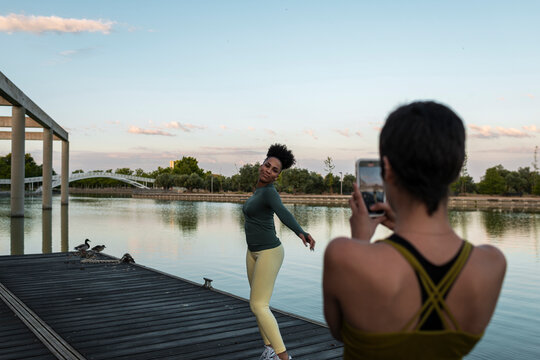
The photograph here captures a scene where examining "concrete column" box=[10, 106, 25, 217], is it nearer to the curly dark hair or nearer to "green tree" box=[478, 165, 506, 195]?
the curly dark hair

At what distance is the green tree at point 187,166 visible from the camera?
124062 millimetres

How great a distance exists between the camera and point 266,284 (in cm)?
360

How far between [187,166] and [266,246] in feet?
406

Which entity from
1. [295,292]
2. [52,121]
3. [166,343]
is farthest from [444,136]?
[52,121]

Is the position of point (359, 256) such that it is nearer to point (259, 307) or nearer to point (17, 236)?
point (259, 307)

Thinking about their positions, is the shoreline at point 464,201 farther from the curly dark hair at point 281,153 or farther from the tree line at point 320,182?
the curly dark hair at point 281,153

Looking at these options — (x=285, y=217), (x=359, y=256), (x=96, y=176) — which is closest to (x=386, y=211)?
(x=359, y=256)

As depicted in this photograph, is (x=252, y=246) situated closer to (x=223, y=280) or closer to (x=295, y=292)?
(x=295, y=292)

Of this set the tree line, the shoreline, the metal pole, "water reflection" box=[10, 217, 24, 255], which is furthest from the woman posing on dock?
the tree line

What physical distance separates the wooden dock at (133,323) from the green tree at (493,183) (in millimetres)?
71746

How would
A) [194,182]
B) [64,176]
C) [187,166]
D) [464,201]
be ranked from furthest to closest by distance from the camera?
[187,166] < [194,182] < [464,201] < [64,176]

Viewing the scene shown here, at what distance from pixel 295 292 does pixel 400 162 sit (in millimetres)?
8832

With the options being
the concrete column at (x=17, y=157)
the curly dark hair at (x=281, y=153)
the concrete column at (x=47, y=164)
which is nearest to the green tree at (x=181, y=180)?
the concrete column at (x=47, y=164)

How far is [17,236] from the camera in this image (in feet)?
59.2
